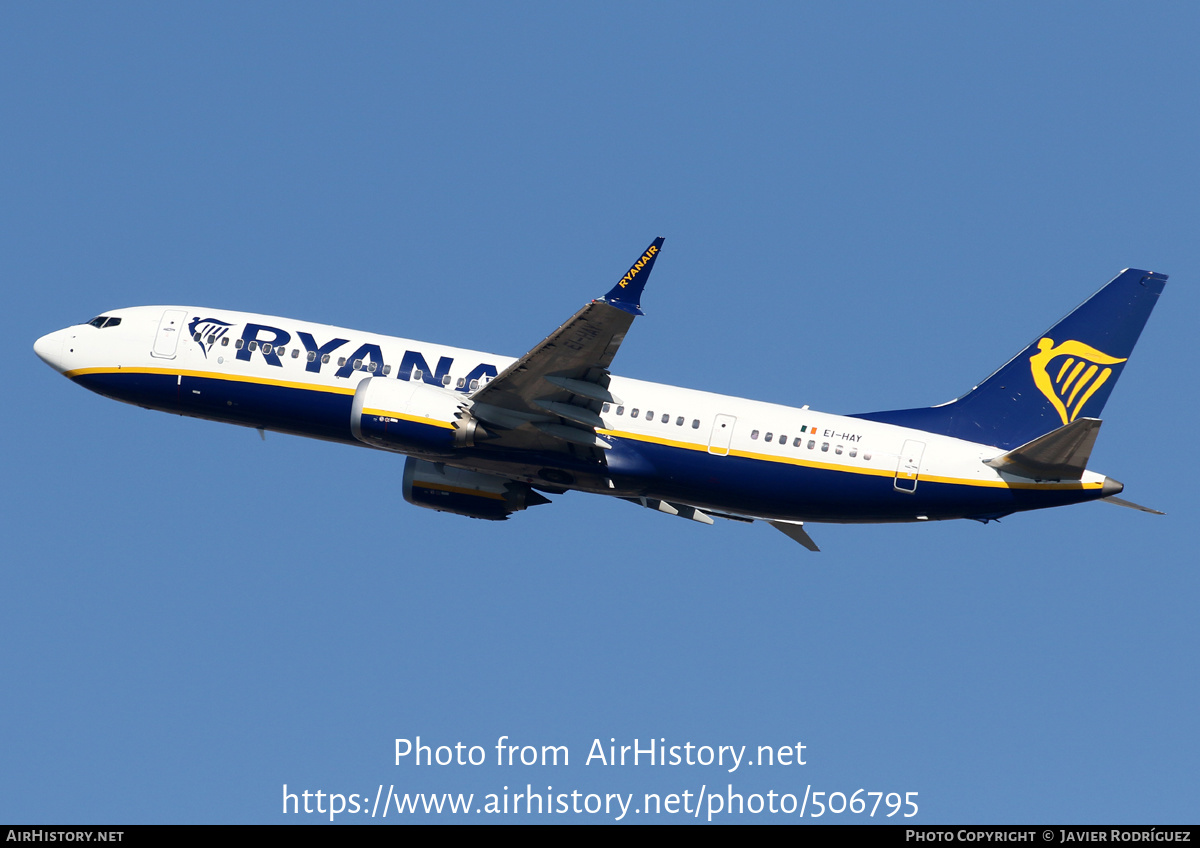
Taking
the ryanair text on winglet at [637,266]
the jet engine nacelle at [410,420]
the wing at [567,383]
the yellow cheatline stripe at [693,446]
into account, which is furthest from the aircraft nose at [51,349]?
the ryanair text on winglet at [637,266]

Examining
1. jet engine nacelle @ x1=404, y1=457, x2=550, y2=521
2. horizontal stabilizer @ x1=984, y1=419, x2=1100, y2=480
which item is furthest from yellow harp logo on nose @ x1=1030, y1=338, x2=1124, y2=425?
jet engine nacelle @ x1=404, y1=457, x2=550, y2=521

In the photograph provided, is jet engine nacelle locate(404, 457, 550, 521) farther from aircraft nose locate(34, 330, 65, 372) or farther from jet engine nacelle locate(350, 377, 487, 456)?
aircraft nose locate(34, 330, 65, 372)

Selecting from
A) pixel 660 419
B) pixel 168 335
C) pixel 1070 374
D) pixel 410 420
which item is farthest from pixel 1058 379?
pixel 168 335

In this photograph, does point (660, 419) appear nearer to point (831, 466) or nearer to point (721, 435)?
point (721, 435)

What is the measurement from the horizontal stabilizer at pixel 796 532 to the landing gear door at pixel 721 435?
5.51 metres

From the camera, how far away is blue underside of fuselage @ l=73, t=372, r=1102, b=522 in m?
40.1

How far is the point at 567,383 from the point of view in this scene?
39.0m

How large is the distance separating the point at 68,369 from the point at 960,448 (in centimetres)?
2997

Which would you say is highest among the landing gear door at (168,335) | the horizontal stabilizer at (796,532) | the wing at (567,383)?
the landing gear door at (168,335)

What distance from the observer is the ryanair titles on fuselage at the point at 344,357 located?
4234cm

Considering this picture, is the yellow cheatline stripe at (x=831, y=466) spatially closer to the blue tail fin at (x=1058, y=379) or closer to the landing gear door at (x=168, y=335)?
the blue tail fin at (x=1058, y=379)

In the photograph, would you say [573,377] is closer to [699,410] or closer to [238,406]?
[699,410]

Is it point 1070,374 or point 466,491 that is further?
point 466,491

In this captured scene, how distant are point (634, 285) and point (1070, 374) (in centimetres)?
1523
